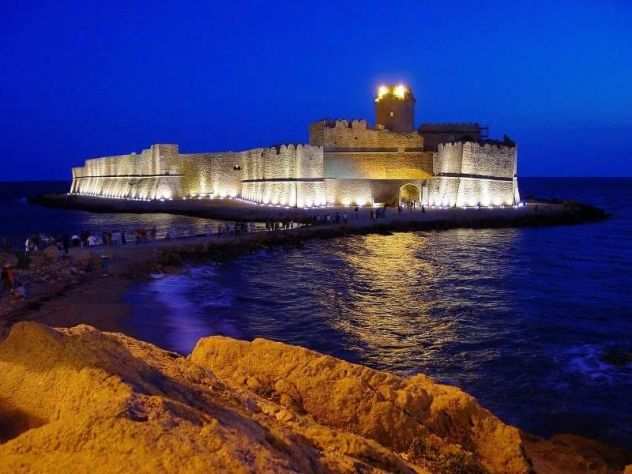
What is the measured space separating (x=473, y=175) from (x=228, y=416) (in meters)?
34.7

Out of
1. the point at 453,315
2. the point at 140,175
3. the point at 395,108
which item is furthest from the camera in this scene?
the point at 140,175

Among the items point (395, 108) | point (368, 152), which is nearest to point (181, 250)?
point (368, 152)

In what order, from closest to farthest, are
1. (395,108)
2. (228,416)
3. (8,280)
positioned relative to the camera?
(228,416), (8,280), (395,108)

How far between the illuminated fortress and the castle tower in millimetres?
74

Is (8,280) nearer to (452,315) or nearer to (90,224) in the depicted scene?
(452,315)

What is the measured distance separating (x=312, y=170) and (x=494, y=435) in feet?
105

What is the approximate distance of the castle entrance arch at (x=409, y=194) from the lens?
1494 inches

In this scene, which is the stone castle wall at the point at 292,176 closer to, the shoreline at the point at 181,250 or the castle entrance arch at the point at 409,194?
the shoreline at the point at 181,250

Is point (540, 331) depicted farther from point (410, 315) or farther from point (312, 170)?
point (312, 170)

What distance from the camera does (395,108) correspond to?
43.8 m

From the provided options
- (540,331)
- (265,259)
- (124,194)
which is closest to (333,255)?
(265,259)

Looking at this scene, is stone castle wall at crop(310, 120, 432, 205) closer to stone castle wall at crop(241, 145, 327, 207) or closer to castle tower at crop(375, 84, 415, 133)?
stone castle wall at crop(241, 145, 327, 207)

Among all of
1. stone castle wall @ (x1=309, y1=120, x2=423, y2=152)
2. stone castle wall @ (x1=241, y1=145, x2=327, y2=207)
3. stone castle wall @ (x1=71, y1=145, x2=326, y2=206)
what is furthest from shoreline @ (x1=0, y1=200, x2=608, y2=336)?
stone castle wall @ (x1=309, y1=120, x2=423, y2=152)

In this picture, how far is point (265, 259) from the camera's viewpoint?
20.5 m
